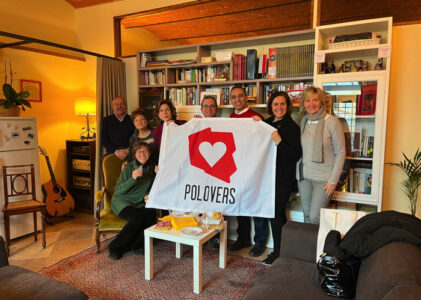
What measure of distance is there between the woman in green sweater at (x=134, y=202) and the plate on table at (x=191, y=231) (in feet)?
2.19

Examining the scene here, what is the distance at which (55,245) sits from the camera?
317 cm

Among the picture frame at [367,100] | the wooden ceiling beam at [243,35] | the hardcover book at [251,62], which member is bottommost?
the picture frame at [367,100]

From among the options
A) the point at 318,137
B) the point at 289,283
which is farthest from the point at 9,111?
the point at 289,283

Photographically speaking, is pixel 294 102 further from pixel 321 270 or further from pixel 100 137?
pixel 100 137

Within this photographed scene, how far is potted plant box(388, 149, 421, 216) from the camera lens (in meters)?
2.72

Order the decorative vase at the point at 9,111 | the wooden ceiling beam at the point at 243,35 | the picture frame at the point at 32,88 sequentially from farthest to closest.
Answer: the wooden ceiling beam at the point at 243,35 < the picture frame at the point at 32,88 < the decorative vase at the point at 9,111

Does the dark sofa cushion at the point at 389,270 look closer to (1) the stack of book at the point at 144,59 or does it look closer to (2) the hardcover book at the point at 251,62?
(2) the hardcover book at the point at 251,62

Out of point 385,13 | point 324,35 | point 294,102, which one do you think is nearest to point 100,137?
point 294,102

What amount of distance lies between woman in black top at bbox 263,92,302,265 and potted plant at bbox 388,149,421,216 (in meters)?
1.07

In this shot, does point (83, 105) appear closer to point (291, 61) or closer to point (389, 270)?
point (291, 61)

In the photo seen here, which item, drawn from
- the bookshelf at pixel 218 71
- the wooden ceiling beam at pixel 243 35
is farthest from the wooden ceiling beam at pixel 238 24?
the bookshelf at pixel 218 71

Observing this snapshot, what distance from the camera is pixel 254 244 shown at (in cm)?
307

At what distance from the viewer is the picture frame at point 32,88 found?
13.2ft

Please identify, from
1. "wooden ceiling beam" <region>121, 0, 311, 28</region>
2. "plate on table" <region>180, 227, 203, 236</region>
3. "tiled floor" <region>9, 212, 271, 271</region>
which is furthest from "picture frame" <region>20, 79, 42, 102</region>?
"plate on table" <region>180, 227, 203, 236</region>
